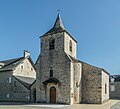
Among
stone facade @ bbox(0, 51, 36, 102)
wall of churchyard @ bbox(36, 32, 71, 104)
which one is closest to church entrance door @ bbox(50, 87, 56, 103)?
wall of churchyard @ bbox(36, 32, 71, 104)

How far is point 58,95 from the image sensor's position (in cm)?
2617

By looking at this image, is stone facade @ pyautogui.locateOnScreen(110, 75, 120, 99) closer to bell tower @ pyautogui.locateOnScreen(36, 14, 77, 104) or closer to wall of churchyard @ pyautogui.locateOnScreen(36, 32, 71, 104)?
bell tower @ pyautogui.locateOnScreen(36, 14, 77, 104)

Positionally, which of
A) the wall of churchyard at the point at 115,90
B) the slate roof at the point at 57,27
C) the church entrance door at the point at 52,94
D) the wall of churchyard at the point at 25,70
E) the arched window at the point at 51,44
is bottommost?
the wall of churchyard at the point at 115,90

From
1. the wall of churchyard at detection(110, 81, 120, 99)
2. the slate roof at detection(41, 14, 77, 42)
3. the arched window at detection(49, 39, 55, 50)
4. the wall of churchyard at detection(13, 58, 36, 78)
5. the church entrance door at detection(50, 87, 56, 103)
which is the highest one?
the slate roof at detection(41, 14, 77, 42)

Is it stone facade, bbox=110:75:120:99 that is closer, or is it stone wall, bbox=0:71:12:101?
stone wall, bbox=0:71:12:101

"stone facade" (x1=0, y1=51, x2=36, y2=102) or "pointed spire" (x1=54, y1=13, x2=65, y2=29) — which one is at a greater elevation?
"pointed spire" (x1=54, y1=13, x2=65, y2=29)

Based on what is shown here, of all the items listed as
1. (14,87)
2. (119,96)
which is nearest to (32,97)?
(14,87)

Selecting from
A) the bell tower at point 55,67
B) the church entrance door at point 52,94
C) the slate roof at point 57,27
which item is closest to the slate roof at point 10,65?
the bell tower at point 55,67

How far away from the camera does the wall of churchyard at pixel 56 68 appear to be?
84.9ft

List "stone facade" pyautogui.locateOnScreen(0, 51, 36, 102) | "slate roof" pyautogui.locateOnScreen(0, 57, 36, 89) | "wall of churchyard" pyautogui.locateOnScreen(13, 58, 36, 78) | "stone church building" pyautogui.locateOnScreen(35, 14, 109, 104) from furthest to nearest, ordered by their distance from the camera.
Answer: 1. "wall of churchyard" pyautogui.locateOnScreen(13, 58, 36, 78)
2. "slate roof" pyautogui.locateOnScreen(0, 57, 36, 89)
3. "stone facade" pyautogui.locateOnScreen(0, 51, 36, 102)
4. "stone church building" pyautogui.locateOnScreen(35, 14, 109, 104)

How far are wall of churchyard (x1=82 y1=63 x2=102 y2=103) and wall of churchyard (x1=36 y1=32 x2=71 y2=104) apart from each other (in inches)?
147

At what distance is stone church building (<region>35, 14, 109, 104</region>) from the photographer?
26077 mm

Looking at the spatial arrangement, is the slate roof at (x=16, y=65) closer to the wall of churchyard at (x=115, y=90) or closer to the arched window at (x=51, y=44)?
the arched window at (x=51, y=44)

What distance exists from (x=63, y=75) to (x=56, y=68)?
1545 millimetres
